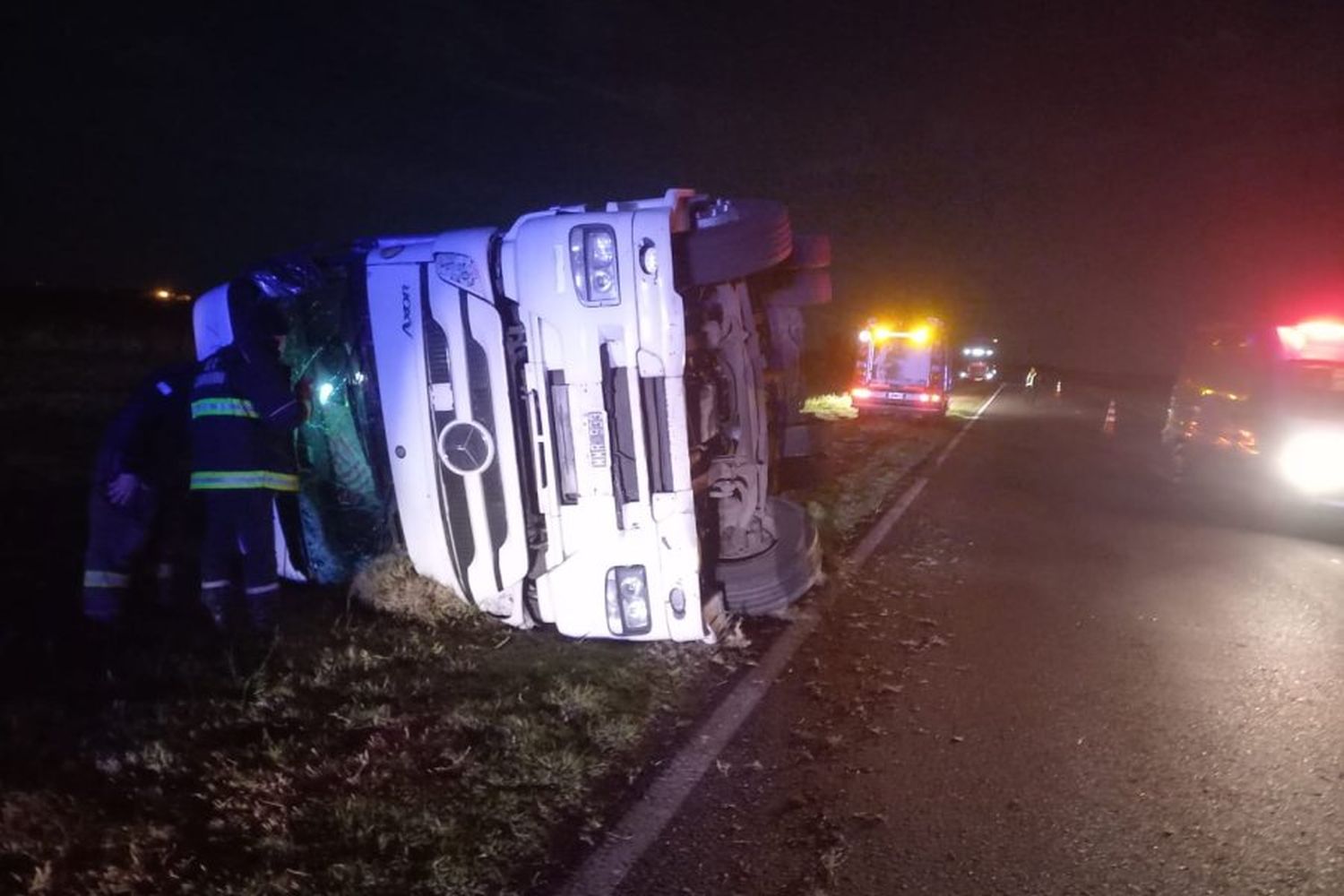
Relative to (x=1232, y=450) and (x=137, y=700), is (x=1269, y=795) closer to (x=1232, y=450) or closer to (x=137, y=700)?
(x=137, y=700)

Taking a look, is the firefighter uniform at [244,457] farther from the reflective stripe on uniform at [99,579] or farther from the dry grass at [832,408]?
the dry grass at [832,408]

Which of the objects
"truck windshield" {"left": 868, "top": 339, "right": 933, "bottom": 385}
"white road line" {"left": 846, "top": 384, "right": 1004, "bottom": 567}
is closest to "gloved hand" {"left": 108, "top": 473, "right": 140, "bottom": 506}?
"white road line" {"left": 846, "top": 384, "right": 1004, "bottom": 567}

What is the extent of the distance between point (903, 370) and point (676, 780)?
59.4ft

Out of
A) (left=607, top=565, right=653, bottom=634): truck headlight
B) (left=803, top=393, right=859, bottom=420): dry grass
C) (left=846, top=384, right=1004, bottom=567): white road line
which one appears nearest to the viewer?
(left=607, top=565, right=653, bottom=634): truck headlight

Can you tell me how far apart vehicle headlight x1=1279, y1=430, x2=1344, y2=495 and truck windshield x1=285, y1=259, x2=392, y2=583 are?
9744 mm

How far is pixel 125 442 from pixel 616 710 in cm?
301

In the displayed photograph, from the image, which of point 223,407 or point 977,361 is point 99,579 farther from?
point 977,361

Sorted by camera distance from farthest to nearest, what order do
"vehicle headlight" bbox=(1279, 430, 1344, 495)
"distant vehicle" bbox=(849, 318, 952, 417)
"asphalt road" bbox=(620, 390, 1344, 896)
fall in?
"distant vehicle" bbox=(849, 318, 952, 417)
"vehicle headlight" bbox=(1279, 430, 1344, 495)
"asphalt road" bbox=(620, 390, 1344, 896)

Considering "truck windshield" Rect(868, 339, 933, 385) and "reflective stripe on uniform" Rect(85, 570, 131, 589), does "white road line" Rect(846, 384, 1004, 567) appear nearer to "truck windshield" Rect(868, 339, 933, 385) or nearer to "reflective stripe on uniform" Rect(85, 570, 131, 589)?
"reflective stripe on uniform" Rect(85, 570, 131, 589)

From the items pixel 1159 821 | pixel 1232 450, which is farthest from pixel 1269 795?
pixel 1232 450

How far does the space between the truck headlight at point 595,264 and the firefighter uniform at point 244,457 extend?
5.50ft

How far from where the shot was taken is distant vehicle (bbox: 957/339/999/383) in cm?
4484

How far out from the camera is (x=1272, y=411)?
1066 cm

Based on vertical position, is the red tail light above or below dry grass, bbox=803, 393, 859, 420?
above
